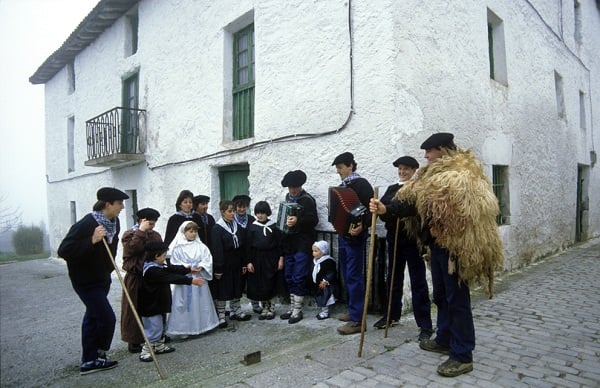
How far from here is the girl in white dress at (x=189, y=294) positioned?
4633 millimetres

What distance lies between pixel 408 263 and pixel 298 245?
1594 millimetres

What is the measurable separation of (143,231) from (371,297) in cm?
291

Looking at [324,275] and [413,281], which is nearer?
[413,281]

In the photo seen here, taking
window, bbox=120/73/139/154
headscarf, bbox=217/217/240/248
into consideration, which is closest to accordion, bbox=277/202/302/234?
headscarf, bbox=217/217/240/248

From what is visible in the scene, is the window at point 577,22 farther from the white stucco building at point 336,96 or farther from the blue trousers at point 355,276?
the blue trousers at point 355,276

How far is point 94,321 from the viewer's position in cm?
382

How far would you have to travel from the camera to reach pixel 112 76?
37.7 feet

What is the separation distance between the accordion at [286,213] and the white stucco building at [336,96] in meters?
0.74

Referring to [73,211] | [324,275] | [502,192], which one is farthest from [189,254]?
[73,211]

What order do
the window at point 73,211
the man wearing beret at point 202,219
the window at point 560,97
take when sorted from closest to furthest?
the man wearing beret at point 202,219, the window at point 560,97, the window at point 73,211

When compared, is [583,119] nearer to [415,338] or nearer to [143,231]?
[415,338]

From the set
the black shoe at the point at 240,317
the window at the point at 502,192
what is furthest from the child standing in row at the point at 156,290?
the window at the point at 502,192

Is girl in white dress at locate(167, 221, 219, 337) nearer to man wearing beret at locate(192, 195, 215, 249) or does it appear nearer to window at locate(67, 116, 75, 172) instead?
man wearing beret at locate(192, 195, 215, 249)

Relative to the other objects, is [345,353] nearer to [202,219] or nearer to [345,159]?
[345,159]
